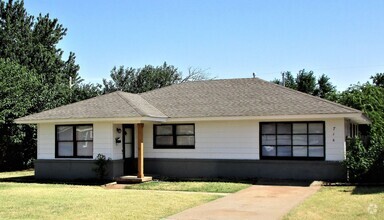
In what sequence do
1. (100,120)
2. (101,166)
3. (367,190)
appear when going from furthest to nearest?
(101,166)
(100,120)
(367,190)

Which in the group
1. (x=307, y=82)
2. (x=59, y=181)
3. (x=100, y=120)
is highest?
(x=307, y=82)

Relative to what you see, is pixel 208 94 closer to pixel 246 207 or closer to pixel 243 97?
pixel 243 97

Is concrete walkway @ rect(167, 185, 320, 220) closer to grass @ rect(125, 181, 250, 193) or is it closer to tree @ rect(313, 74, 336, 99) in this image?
grass @ rect(125, 181, 250, 193)

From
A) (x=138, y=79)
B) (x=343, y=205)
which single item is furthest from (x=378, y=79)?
(x=343, y=205)

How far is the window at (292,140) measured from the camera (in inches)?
738

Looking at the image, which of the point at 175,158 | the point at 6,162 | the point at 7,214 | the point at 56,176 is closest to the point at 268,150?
the point at 175,158

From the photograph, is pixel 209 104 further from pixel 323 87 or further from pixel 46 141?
pixel 323 87

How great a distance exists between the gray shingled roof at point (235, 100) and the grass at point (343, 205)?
11.4 feet

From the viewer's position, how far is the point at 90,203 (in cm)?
1310

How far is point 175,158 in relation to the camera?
68.2ft

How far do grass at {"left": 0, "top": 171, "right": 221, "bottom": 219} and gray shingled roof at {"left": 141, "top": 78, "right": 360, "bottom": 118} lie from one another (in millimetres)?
5405

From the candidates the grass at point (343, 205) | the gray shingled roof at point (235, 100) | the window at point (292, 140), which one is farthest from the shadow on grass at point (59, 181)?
the grass at point (343, 205)

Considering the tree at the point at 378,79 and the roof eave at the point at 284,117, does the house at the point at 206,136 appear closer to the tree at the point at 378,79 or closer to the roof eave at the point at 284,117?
the roof eave at the point at 284,117

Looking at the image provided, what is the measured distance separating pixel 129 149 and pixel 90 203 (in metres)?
8.43
